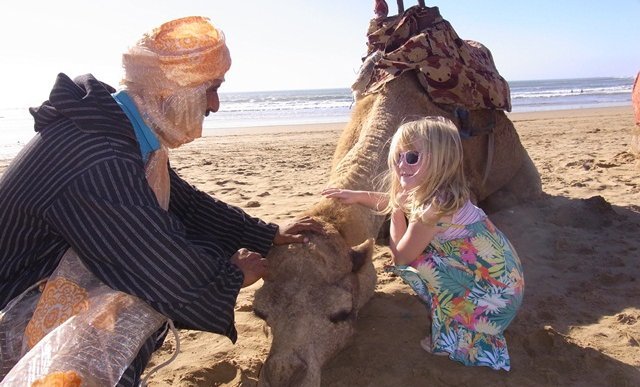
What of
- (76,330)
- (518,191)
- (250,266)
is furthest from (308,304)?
(518,191)

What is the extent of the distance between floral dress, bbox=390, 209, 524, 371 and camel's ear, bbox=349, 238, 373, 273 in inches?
7.3

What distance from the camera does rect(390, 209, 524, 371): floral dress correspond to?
318cm

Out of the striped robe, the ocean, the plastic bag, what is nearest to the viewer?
the plastic bag

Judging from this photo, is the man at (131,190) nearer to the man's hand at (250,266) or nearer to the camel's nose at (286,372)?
the man's hand at (250,266)

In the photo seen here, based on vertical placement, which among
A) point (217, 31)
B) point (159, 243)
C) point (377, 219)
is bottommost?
point (377, 219)

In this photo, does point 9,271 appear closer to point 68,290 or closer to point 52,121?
point 68,290

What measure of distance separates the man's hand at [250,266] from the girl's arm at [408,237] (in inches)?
29.3

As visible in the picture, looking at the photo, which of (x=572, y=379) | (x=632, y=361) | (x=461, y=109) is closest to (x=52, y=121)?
(x=572, y=379)

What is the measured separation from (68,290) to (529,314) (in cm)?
281

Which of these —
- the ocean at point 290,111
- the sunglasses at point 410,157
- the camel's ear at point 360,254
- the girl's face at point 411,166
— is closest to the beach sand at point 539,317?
the camel's ear at point 360,254

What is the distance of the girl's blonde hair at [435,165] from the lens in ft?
9.92

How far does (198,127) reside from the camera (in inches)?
118

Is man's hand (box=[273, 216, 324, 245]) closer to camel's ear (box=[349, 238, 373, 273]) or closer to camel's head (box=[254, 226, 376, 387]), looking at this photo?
camel's head (box=[254, 226, 376, 387])

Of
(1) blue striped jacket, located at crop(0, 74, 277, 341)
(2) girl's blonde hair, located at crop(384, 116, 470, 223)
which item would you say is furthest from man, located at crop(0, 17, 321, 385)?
(2) girl's blonde hair, located at crop(384, 116, 470, 223)
